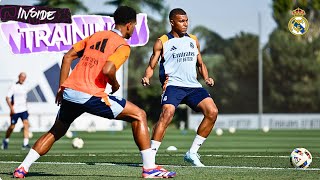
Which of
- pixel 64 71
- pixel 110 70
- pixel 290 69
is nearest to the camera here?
pixel 110 70

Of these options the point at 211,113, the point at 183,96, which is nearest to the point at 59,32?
the point at 183,96

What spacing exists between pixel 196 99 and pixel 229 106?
62.4 metres

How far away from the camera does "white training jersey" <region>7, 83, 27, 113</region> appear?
24547mm

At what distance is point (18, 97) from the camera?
81.1 feet

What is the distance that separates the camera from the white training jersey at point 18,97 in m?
24.5

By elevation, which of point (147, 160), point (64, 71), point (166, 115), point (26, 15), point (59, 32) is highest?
point (26, 15)

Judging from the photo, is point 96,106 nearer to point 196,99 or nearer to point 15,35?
point 196,99

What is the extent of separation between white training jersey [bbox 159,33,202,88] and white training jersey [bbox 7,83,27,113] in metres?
10.7

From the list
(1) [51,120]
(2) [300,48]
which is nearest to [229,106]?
(2) [300,48]

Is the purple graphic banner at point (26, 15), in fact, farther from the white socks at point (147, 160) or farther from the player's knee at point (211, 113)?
the white socks at point (147, 160)
